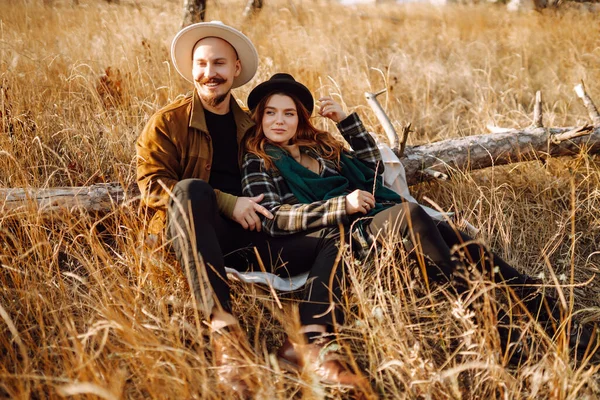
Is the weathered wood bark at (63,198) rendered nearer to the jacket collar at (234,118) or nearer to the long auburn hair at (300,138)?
the jacket collar at (234,118)

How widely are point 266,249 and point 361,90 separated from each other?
297 cm

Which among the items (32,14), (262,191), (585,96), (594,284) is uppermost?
(32,14)

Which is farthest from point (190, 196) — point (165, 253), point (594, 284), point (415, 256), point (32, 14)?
point (32, 14)

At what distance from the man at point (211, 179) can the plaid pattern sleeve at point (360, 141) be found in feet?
2.22

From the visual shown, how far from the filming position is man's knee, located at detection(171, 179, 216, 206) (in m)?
2.30

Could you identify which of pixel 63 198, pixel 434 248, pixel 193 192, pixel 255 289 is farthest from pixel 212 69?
pixel 434 248

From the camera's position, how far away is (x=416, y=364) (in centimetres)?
193

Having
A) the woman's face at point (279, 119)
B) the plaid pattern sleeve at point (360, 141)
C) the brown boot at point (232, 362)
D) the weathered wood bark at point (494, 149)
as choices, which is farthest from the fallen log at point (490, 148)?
the brown boot at point (232, 362)

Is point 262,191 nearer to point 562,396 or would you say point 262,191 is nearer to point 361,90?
point 562,396

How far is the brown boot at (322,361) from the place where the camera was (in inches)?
74.7

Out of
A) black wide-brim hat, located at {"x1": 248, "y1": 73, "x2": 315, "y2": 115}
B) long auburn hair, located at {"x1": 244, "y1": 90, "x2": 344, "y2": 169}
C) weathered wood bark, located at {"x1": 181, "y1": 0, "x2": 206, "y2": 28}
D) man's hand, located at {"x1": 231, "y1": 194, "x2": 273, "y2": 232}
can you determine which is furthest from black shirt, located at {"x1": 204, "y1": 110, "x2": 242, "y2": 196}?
weathered wood bark, located at {"x1": 181, "y1": 0, "x2": 206, "y2": 28}

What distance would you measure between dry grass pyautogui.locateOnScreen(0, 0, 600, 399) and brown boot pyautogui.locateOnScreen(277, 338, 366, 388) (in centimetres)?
11

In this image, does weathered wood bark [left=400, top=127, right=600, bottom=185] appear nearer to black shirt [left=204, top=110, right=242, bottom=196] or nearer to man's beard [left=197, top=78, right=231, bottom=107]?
black shirt [left=204, top=110, right=242, bottom=196]

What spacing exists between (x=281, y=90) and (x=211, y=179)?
0.72 metres
